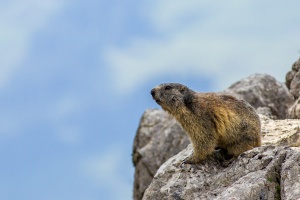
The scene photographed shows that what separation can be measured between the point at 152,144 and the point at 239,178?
14.5m

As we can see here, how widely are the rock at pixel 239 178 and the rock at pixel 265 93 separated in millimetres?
11255

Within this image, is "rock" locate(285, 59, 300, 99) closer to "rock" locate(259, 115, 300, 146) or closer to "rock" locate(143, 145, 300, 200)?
"rock" locate(259, 115, 300, 146)

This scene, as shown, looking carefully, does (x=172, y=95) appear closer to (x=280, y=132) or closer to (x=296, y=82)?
(x=280, y=132)

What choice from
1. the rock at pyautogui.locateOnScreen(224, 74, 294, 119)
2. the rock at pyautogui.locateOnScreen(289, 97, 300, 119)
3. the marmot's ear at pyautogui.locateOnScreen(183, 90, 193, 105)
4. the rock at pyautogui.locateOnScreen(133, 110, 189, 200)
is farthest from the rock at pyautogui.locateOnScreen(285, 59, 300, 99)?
the marmot's ear at pyautogui.locateOnScreen(183, 90, 193, 105)

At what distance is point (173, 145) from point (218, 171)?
12286 mm

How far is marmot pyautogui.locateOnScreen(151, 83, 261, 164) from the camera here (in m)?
12.9

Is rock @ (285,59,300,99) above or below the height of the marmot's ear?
above

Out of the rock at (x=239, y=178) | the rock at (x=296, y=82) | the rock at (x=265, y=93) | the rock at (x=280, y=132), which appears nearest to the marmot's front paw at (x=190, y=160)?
the rock at (x=239, y=178)

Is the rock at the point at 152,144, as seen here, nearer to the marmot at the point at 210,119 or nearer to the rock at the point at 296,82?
the rock at the point at 296,82

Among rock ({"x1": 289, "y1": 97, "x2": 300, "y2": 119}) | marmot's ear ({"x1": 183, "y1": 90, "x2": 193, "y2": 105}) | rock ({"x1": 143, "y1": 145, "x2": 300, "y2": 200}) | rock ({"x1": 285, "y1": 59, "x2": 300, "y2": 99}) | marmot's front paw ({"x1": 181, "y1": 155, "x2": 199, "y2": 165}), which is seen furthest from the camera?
rock ({"x1": 285, "y1": 59, "x2": 300, "y2": 99})

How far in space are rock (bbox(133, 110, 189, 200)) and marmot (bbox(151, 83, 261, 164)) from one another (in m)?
10.2

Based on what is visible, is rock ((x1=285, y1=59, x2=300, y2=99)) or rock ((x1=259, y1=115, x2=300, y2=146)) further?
rock ((x1=285, y1=59, x2=300, y2=99))

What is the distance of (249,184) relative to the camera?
33.9 feet

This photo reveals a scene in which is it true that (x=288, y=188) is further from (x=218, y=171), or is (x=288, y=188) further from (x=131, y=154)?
(x=131, y=154)
